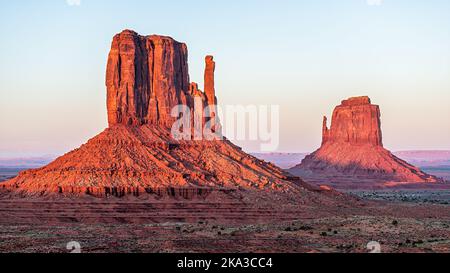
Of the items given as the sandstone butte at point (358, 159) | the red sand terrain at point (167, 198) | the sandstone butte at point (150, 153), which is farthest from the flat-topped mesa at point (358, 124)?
the red sand terrain at point (167, 198)

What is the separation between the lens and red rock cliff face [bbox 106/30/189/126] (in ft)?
306

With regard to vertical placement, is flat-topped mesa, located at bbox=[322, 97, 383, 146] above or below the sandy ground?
above

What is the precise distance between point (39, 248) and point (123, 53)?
5533 cm

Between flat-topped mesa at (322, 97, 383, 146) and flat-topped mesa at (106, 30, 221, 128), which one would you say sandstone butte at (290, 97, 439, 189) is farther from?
flat-topped mesa at (106, 30, 221, 128)

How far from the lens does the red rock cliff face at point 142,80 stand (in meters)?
93.4

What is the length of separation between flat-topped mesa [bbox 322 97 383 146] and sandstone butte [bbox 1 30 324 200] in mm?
96967

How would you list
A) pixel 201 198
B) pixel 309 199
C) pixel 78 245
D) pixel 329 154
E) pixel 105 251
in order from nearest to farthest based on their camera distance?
pixel 105 251, pixel 78 245, pixel 201 198, pixel 309 199, pixel 329 154

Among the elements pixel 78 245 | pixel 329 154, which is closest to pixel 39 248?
pixel 78 245

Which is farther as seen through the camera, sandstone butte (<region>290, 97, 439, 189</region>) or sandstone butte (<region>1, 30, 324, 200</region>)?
sandstone butte (<region>290, 97, 439, 189</region>)

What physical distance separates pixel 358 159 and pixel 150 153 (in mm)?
107082

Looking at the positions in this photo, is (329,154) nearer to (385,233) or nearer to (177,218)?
(177,218)

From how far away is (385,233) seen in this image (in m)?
49.2

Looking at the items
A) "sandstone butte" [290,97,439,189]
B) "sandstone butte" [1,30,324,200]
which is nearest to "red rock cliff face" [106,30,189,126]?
"sandstone butte" [1,30,324,200]

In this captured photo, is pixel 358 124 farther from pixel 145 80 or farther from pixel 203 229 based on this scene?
pixel 203 229
